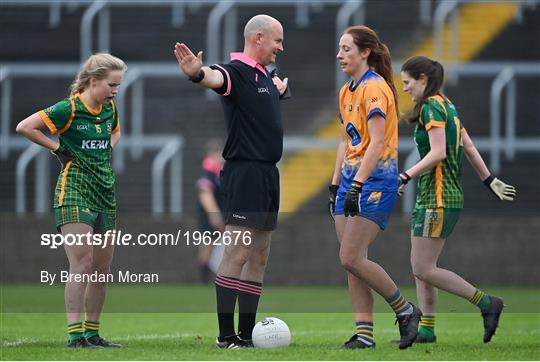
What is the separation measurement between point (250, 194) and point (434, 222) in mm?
1364

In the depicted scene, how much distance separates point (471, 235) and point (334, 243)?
1876 millimetres

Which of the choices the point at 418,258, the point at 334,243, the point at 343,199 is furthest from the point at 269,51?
the point at 334,243

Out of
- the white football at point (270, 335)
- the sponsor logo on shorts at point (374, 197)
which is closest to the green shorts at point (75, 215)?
the white football at point (270, 335)

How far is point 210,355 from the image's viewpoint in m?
7.34

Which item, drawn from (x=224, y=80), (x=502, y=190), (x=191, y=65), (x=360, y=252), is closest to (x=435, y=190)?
(x=502, y=190)

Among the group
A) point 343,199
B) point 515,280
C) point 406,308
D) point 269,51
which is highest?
point 269,51

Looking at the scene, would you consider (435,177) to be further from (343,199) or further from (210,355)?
(210,355)

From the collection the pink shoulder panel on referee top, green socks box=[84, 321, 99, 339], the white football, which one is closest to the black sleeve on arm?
the pink shoulder panel on referee top

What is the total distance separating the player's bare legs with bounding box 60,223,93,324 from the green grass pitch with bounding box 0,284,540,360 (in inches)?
11.2

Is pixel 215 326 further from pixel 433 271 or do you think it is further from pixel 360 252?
pixel 360 252

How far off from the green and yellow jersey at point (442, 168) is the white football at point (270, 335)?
138 centimetres

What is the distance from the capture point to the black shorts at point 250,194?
7.92 metres

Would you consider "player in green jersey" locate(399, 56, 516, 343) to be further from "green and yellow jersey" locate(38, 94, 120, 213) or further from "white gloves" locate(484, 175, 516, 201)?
"green and yellow jersey" locate(38, 94, 120, 213)

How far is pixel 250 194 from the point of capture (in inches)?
312
